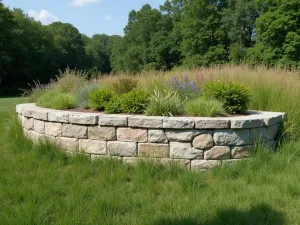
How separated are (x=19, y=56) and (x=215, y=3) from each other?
2530cm

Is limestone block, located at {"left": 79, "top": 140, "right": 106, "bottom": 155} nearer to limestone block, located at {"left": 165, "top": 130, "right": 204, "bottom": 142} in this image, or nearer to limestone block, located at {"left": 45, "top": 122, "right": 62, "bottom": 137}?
limestone block, located at {"left": 45, "top": 122, "right": 62, "bottom": 137}

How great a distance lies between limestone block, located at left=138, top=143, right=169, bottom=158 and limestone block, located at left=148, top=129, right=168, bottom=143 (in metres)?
0.06

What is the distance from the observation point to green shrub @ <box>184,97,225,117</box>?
420 cm

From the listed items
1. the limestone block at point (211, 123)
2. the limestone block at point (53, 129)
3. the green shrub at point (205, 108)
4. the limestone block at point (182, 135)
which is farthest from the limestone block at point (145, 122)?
the limestone block at point (53, 129)

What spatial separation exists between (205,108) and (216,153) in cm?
66

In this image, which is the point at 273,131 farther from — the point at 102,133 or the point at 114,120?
the point at 102,133

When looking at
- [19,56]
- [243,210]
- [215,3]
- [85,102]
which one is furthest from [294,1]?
[19,56]

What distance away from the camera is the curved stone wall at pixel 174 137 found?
3895mm

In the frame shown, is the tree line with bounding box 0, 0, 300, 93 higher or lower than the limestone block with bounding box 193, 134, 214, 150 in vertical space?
higher

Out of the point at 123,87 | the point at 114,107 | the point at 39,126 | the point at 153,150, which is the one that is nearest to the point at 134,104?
the point at 114,107

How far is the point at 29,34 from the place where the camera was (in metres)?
45.3

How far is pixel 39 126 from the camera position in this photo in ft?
16.0

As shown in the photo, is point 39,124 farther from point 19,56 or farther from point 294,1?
point 19,56

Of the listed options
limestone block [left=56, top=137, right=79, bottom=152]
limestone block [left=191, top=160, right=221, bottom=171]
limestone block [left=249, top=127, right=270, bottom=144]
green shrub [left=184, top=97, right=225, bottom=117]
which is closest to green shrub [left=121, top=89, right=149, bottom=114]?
green shrub [left=184, top=97, right=225, bottom=117]
